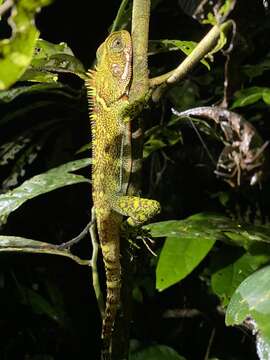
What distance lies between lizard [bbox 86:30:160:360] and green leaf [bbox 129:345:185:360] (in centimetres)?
48

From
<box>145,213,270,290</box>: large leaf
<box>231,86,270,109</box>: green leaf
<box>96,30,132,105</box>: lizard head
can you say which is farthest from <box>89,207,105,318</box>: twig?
<box>231,86,270,109</box>: green leaf

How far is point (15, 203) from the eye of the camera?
4.76 feet

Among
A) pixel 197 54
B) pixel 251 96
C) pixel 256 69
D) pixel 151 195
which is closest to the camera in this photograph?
pixel 197 54

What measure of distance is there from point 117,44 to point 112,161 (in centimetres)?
27

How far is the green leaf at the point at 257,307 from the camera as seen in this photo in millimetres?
1009

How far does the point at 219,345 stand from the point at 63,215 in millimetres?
854

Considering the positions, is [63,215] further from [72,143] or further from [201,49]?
[201,49]

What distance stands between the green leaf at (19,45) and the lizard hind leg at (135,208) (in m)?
0.75

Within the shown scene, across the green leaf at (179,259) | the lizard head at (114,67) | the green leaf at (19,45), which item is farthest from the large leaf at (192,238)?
the green leaf at (19,45)

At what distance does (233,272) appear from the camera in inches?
61.9

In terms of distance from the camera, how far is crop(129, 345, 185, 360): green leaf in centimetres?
174

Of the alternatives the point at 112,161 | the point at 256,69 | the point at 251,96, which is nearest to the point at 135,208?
the point at 112,161

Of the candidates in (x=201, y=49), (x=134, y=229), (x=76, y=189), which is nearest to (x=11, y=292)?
(x=76, y=189)

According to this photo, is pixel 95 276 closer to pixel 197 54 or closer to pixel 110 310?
pixel 110 310
